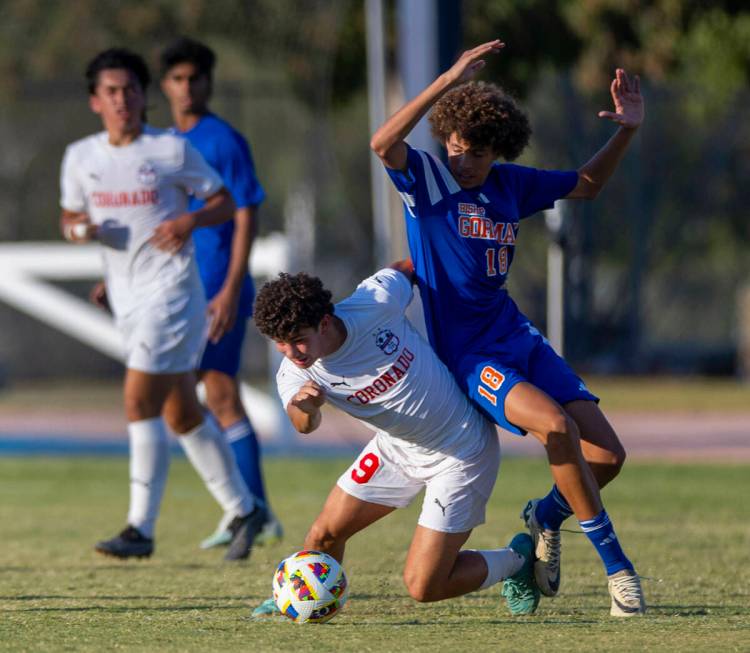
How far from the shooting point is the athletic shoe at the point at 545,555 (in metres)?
6.04

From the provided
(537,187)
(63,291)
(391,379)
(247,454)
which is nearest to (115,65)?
(247,454)

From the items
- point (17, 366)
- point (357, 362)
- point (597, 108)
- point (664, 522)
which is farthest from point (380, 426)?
point (597, 108)

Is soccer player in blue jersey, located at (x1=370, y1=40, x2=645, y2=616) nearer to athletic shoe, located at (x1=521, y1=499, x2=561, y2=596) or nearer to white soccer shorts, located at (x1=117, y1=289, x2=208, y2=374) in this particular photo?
athletic shoe, located at (x1=521, y1=499, x2=561, y2=596)

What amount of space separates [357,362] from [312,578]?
0.79 meters

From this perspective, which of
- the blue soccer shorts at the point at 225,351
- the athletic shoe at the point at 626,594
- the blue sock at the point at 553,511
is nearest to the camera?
the athletic shoe at the point at 626,594

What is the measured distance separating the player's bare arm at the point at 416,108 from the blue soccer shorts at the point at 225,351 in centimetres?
277

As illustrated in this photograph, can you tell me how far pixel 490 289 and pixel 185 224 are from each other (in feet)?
6.89

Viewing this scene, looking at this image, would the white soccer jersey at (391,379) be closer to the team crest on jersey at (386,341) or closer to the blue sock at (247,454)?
the team crest on jersey at (386,341)

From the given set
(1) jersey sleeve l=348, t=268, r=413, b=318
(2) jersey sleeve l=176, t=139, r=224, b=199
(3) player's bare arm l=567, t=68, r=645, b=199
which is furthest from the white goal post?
(1) jersey sleeve l=348, t=268, r=413, b=318

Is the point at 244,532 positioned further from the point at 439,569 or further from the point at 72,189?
the point at 439,569

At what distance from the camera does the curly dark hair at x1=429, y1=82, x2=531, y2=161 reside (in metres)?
5.90

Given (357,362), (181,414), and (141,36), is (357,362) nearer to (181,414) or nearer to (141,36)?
(181,414)

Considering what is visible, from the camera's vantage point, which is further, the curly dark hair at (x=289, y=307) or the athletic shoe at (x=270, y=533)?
the athletic shoe at (x=270, y=533)

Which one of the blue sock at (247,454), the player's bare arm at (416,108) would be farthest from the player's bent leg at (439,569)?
the blue sock at (247,454)
